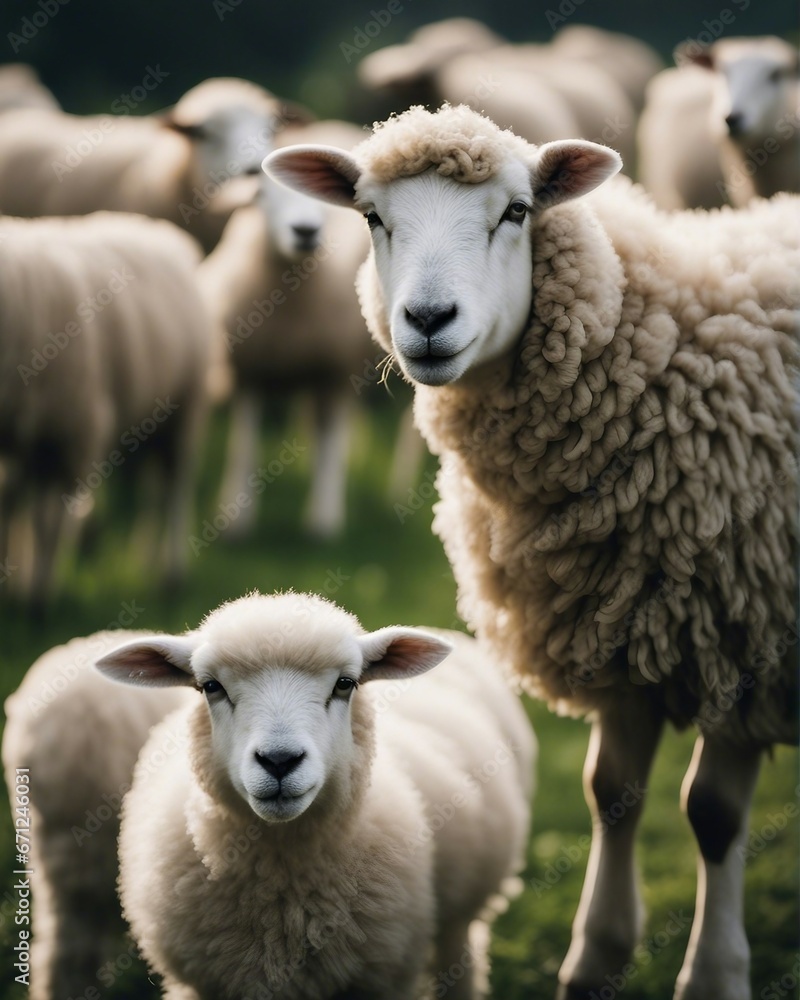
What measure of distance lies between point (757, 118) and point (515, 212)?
4.04 metres

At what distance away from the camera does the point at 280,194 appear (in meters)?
6.63

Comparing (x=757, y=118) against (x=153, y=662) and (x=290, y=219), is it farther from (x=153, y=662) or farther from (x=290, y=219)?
(x=153, y=662)

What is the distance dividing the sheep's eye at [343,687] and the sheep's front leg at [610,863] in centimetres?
97

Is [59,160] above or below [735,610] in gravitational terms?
below

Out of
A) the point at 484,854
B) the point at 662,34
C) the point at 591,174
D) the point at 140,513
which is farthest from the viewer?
the point at 662,34

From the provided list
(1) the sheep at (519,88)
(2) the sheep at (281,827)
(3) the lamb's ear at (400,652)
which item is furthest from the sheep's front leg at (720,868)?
(1) the sheep at (519,88)

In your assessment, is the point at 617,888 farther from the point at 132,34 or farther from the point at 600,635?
the point at 132,34

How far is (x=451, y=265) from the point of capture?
303 cm

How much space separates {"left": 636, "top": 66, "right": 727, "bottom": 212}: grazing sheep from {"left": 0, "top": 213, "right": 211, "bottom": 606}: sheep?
10.7 feet

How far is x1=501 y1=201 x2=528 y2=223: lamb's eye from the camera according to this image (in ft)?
10.4

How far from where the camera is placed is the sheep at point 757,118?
21.5ft

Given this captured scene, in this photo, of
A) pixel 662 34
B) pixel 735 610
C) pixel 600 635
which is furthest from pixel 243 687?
pixel 662 34

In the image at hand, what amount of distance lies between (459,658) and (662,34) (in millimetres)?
11871

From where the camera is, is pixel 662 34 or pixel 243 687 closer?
pixel 243 687
